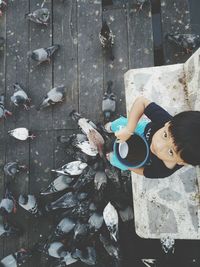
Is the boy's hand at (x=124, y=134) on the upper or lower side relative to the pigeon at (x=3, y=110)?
lower

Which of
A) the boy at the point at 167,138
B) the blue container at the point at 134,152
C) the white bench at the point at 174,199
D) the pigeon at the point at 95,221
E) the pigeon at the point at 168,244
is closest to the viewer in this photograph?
Result: the boy at the point at 167,138

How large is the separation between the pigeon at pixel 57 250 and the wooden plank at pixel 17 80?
51cm

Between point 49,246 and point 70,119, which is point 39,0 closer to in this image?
point 70,119

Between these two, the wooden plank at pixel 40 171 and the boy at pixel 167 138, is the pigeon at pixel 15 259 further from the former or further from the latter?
Result: the boy at pixel 167 138

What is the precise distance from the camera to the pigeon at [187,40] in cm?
388

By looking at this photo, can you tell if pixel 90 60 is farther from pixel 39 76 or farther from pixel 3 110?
pixel 3 110

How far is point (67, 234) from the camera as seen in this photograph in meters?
3.77

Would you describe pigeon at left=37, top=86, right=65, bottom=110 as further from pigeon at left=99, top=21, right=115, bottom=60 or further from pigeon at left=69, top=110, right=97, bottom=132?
pigeon at left=99, top=21, right=115, bottom=60

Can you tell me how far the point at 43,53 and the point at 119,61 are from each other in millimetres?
925

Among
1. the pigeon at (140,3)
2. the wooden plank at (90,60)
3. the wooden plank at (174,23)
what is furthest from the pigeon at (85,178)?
the pigeon at (140,3)

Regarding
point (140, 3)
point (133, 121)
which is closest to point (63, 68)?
point (140, 3)

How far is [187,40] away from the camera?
3893mm

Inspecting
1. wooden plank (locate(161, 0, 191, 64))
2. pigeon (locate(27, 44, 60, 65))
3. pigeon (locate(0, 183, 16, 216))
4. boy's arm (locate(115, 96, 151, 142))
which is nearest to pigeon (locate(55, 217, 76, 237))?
pigeon (locate(0, 183, 16, 216))

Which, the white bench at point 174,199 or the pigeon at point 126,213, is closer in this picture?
the white bench at point 174,199
